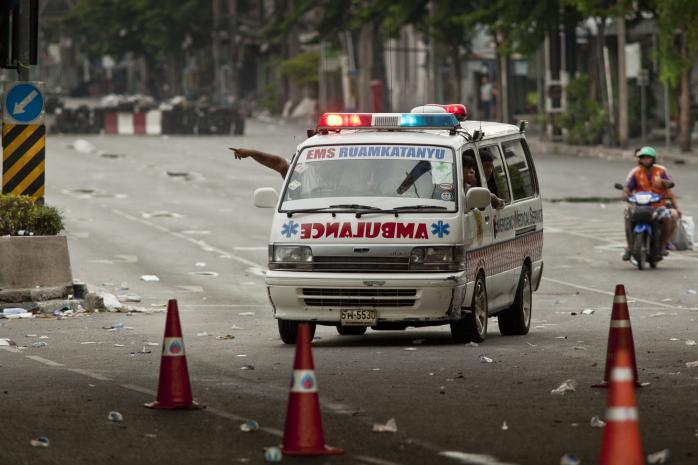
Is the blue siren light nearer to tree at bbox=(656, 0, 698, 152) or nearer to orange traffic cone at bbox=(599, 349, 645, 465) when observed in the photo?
orange traffic cone at bbox=(599, 349, 645, 465)

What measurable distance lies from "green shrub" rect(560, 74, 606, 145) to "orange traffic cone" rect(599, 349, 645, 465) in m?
46.3

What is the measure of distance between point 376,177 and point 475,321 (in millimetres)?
1496

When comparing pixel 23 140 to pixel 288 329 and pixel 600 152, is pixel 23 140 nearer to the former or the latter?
pixel 288 329

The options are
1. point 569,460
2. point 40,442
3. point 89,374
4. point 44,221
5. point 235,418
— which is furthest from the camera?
point 44,221

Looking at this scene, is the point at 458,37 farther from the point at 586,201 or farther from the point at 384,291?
the point at 384,291

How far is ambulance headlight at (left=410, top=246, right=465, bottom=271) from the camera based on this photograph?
15242 mm

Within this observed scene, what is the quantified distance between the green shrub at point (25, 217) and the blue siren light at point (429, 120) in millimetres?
4929

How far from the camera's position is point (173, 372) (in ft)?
37.3

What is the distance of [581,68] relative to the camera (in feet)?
238

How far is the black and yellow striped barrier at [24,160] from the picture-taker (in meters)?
20.7

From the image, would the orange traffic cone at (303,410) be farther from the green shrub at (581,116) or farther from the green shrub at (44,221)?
the green shrub at (581,116)

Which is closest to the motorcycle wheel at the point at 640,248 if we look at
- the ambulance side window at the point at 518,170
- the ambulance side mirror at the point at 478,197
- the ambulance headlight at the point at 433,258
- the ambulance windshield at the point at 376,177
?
the ambulance side window at the point at 518,170

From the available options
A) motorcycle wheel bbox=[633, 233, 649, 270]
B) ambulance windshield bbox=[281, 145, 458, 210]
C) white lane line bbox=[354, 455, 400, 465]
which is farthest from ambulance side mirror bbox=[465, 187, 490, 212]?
motorcycle wheel bbox=[633, 233, 649, 270]

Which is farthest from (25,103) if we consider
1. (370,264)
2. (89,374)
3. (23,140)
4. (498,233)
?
(89,374)
